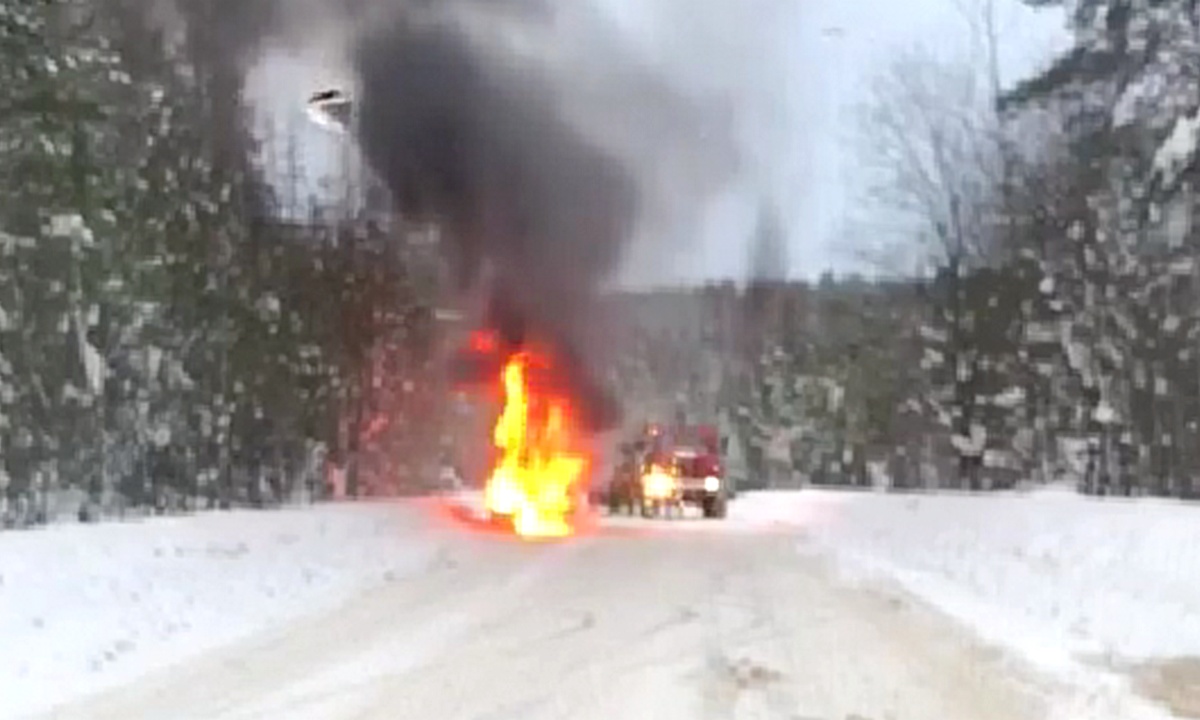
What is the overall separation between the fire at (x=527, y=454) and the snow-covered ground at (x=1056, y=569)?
627 centimetres

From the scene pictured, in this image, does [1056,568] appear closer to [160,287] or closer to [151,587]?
[151,587]

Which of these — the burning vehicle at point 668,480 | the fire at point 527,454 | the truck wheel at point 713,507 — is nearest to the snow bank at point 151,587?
the fire at point 527,454

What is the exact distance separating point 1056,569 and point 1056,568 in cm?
6

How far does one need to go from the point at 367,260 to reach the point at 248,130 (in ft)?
17.2

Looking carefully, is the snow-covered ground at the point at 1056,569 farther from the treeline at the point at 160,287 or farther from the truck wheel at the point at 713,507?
the truck wheel at the point at 713,507

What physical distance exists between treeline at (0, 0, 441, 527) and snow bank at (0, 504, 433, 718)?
553 cm

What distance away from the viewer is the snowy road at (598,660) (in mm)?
11719

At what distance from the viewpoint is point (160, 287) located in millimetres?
35844

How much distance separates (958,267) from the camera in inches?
2034

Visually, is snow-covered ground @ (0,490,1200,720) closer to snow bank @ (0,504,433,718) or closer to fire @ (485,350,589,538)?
snow bank @ (0,504,433,718)

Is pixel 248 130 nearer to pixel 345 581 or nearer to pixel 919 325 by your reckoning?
pixel 345 581

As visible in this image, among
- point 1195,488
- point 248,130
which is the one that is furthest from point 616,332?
point 1195,488

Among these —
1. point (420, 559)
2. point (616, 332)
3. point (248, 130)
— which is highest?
point (248, 130)

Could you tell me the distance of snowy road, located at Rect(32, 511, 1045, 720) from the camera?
11719 millimetres
